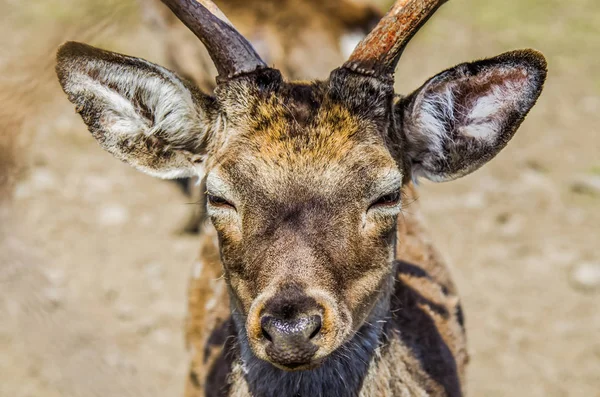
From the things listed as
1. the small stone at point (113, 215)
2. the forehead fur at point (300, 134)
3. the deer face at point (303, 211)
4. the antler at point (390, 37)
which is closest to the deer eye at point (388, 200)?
the deer face at point (303, 211)

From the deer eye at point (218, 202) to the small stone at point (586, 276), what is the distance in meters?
3.58

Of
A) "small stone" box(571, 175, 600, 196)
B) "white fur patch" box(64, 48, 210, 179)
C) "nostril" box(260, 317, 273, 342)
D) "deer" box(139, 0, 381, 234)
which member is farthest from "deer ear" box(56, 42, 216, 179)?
"small stone" box(571, 175, 600, 196)

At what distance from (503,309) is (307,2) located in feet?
10.8

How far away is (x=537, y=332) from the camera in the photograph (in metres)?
5.51

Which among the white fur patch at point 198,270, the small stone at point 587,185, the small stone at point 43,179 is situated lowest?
the white fur patch at point 198,270

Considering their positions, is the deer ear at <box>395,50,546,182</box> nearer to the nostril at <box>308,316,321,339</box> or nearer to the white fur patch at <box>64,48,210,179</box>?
the white fur patch at <box>64,48,210,179</box>

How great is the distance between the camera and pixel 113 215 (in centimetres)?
675

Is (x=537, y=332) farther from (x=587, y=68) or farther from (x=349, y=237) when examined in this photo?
(x=587, y=68)

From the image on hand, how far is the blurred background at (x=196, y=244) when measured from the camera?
5.29 m

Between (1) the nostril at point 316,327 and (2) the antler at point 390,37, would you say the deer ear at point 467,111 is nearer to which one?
(2) the antler at point 390,37

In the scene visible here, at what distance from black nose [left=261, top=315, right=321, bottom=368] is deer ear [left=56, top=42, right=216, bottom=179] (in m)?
0.97

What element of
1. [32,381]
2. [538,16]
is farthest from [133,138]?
[538,16]

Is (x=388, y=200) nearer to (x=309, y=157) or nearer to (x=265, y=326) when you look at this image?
(x=309, y=157)

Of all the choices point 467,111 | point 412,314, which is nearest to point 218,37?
point 467,111
